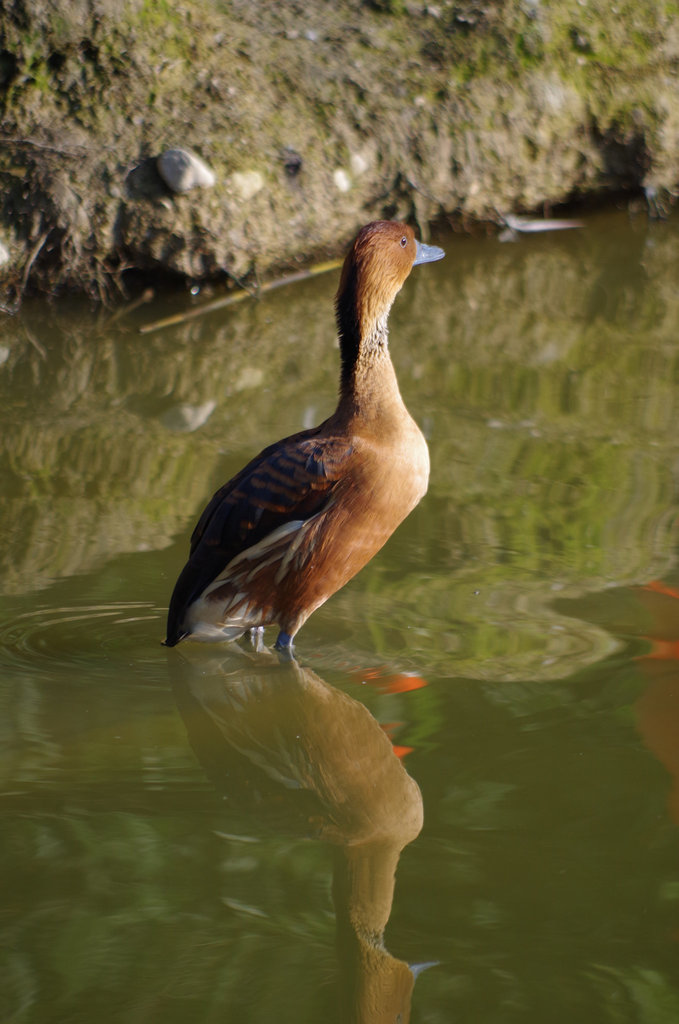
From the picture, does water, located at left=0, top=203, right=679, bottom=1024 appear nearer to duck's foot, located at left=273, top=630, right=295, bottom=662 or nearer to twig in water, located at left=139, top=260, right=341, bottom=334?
duck's foot, located at left=273, top=630, right=295, bottom=662

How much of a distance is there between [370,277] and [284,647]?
153cm

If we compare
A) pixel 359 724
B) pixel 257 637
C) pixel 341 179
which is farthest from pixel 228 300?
pixel 359 724

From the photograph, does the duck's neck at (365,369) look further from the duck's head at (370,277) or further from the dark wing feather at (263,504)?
the dark wing feather at (263,504)

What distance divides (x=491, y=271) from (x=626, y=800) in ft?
21.6

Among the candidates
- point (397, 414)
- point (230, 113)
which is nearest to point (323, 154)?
point (230, 113)

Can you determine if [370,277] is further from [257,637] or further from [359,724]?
[359,724]

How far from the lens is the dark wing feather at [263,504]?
4.59 m

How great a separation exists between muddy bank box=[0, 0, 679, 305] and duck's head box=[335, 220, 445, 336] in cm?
416

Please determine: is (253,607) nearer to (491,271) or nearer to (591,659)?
(591,659)

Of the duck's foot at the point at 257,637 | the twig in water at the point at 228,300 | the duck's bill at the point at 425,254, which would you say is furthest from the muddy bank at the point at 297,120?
the duck's foot at the point at 257,637

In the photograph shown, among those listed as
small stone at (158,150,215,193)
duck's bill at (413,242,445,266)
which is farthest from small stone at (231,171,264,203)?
duck's bill at (413,242,445,266)

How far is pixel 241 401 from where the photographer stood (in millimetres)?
7125

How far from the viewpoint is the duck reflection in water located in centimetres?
299

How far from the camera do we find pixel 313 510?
15.2 feet
